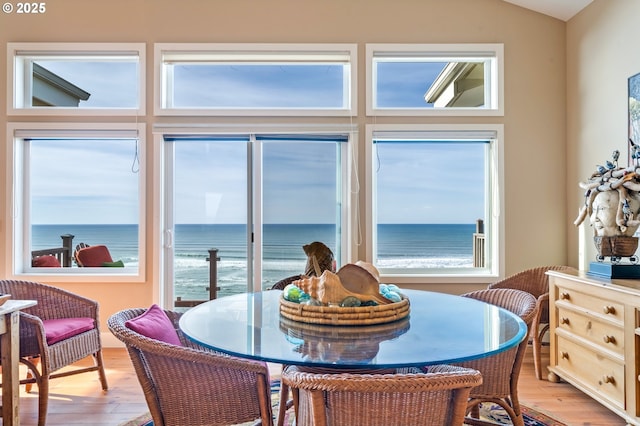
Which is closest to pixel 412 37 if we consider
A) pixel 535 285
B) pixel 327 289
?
pixel 535 285

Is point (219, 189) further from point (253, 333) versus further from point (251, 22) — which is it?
point (253, 333)

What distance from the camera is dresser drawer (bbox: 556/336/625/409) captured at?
2310mm

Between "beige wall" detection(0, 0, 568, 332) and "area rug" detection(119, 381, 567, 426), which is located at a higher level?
"beige wall" detection(0, 0, 568, 332)

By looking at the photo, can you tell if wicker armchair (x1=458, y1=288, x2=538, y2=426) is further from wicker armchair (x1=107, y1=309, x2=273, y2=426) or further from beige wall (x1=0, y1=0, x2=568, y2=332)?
beige wall (x1=0, y1=0, x2=568, y2=332)

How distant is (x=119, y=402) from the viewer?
8.82 feet

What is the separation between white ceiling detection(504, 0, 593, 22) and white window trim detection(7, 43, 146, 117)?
3298 millimetres

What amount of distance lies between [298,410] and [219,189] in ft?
8.78

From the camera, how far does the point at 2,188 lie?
3713 mm

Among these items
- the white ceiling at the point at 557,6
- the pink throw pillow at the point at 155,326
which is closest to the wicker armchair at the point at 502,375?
the pink throw pillow at the point at 155,326

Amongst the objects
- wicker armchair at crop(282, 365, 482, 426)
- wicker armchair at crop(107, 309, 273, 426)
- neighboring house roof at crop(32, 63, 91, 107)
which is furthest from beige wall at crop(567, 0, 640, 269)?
neighboring house roof at crop(32, 63, 91, 107)

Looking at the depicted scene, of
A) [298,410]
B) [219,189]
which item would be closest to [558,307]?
[298,410]

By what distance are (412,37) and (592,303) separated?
2.53 metres

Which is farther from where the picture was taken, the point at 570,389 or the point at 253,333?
the point at 570,389

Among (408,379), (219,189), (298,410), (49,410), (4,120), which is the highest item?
(4,120)
